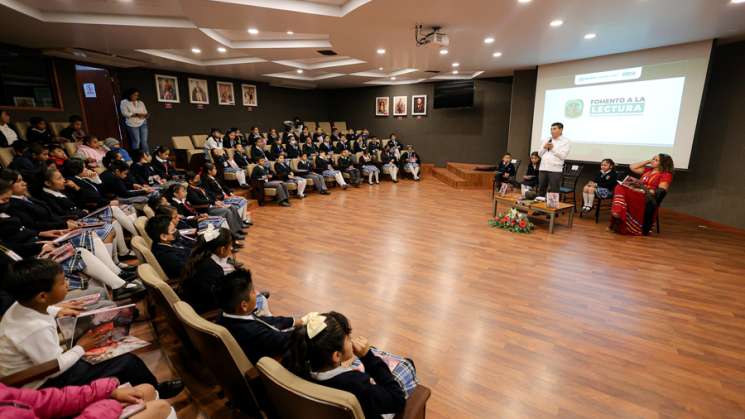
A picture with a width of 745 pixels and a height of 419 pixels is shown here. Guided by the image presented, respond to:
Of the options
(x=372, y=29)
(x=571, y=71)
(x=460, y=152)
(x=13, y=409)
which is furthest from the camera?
(x=460, y=152)

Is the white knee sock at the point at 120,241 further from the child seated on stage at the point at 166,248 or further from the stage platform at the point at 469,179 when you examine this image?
the stage platform at the point at 469,179

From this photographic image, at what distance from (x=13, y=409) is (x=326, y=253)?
336 centimetres

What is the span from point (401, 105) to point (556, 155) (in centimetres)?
748

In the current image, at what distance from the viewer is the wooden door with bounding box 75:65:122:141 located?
296 inches

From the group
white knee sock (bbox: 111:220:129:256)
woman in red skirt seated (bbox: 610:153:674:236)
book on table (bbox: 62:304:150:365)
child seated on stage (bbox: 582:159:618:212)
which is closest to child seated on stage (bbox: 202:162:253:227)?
white knee sock (bbox: 111:220:129:256)

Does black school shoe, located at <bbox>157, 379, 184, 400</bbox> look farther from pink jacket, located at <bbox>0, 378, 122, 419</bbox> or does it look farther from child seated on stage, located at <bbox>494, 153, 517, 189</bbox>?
child seated on stage, located at <bbox>494, 153, 517, 189</bbox>

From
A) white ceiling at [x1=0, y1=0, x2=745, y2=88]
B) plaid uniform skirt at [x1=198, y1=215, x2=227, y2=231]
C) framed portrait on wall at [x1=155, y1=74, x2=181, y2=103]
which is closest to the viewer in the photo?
white ceiling at [x1=0, y1=0, x2=745, y2=88]

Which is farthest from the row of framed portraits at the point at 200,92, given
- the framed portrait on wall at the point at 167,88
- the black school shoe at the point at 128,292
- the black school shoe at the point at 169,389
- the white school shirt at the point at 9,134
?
the black school shoe at the point at 169,389

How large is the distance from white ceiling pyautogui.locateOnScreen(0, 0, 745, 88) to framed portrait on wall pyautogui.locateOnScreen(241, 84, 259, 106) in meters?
3.62

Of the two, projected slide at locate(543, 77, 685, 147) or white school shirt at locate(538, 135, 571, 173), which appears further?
projected slide at locate(543, 77, 685, 147)

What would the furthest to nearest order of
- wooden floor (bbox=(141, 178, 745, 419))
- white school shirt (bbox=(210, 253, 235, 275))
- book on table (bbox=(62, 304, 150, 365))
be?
1. white school shirt (bbox=(210, 253, 235, 275))
2. wooden floor (bbox=(141, 178, 745, 419))
3. book on table (bbox=(62, 304, 150, 365))

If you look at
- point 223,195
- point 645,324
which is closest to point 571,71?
point 645,324

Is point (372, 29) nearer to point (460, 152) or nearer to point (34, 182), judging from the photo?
point (34, 182)

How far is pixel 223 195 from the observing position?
544cm
